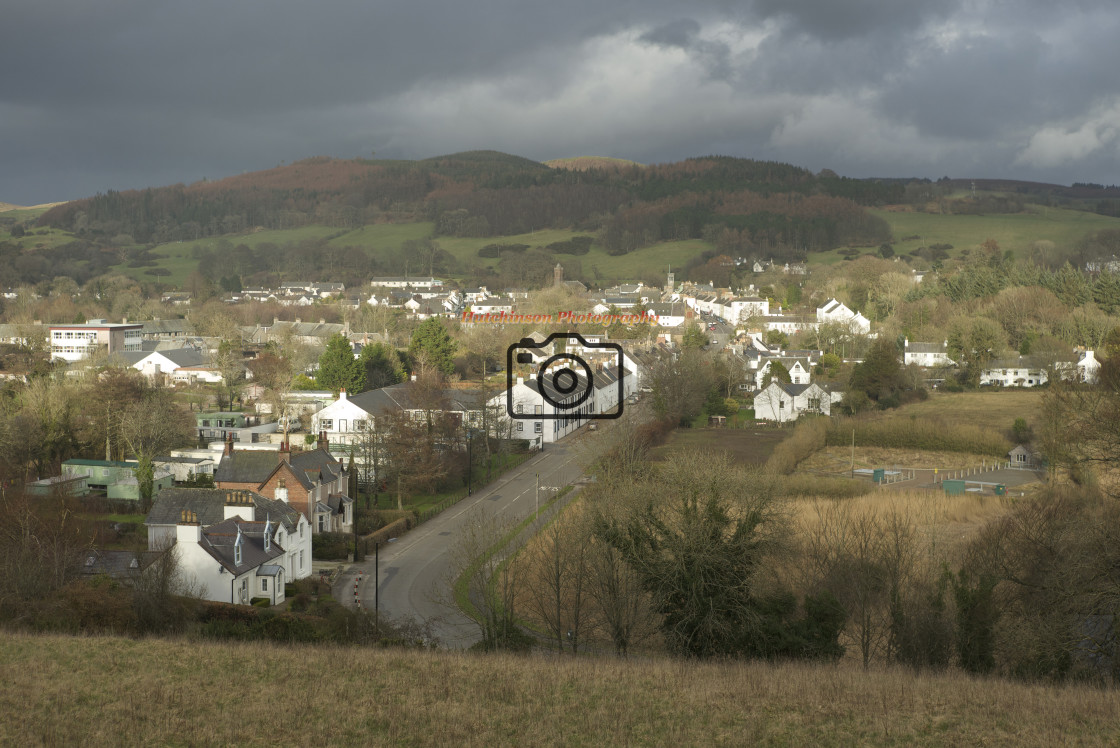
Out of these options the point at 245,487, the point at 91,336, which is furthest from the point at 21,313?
the point at 245,487

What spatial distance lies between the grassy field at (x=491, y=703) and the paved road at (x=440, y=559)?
5208 mm

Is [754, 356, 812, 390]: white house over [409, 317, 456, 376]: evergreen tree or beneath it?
beneath

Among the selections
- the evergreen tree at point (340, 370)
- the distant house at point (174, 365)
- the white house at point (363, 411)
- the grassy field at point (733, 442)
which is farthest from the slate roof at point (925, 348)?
the distant house at point (174, 365)

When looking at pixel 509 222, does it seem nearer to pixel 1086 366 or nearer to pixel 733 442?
pixel 1086 366

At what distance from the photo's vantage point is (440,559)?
24.9m

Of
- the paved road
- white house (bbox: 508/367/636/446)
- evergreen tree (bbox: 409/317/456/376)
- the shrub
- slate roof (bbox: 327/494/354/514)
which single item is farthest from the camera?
evergreen tree (bbox: 409/317/456/376)

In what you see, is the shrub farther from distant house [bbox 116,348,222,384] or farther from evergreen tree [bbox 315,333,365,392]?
distant house [bbox 116,348,222,384]

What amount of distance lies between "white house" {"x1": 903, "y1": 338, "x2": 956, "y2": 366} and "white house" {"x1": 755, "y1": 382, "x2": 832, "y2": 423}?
13331 millimetres

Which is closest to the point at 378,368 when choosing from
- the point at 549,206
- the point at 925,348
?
the point at 925,348

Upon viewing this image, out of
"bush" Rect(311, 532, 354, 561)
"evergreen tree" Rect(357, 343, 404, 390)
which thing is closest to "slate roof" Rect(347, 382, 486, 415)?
"evergreen tree" Rect(357, 343, 404, 390)

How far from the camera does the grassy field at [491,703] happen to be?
36.8 feet

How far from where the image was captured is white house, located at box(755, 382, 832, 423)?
1882 inches

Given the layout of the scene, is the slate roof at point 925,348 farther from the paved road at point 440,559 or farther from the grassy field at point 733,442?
the paved road at point 440,559

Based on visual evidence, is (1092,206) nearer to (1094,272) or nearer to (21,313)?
(1094,272)
